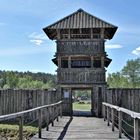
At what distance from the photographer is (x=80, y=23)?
966 inches

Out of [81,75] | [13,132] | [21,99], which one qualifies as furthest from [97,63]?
[13,132]

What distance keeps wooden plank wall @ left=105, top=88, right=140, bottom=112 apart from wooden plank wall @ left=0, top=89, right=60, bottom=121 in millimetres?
4292

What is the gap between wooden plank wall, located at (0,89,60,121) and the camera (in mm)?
22275

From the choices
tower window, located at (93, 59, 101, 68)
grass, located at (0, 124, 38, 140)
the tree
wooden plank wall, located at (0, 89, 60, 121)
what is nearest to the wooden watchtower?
tower window, located at (93, 59, 101, 68)

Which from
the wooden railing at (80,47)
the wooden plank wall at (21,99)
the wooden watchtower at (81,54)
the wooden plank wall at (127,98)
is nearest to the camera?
the wooden plank wall at (127,98)

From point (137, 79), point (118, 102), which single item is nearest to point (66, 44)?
point (118, 102)

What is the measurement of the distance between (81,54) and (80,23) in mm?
2320

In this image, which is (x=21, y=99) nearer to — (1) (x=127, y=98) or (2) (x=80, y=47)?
(2) (x=80, y=47)

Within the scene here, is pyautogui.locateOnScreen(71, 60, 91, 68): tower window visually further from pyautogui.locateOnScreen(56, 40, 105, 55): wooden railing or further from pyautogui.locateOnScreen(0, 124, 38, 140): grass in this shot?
pyautogui.locateOnScreen(0, 124, 38, 140): grass

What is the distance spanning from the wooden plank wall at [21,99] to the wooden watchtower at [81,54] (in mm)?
1881

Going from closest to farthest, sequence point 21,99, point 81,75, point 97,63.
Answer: point 21,99, point 81,75, point 97,63

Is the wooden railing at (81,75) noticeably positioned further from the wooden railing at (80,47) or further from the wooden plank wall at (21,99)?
the wooden plank wall at (21,99)

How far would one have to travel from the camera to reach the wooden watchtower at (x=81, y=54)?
23688 millimetres

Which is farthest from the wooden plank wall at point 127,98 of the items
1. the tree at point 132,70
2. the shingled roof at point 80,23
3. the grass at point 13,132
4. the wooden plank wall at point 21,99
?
the tree at point 132,70
